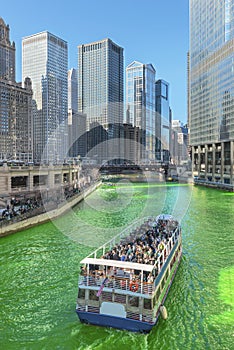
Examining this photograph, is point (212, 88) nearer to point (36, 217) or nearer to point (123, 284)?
point (36, 217)

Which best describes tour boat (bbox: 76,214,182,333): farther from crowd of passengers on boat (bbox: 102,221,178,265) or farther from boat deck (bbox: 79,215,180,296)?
crowd of passengers on boat (bbox: 102,221,178,265)

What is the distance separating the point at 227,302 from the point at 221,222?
27697 mm

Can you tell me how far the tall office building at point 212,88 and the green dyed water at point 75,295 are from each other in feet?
264

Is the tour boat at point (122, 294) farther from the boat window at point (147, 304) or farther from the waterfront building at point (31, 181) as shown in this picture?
the waterfront building at point (31, 181)

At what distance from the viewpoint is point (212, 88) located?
13088 centimetres

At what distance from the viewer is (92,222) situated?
47125mm

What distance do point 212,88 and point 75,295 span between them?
411 ft

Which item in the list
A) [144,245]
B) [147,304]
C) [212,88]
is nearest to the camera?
[147,304]

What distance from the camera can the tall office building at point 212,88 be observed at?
113 meters

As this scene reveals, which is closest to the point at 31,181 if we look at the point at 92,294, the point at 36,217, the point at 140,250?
the point at 36,217

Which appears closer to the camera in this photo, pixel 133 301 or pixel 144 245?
pixel 133 301

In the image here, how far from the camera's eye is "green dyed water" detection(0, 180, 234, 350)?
1622 cm

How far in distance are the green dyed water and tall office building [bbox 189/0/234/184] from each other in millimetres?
80512

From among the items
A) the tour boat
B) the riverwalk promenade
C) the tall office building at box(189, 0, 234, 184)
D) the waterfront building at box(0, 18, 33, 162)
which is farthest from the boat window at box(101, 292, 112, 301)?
the waterfront building at box(0, 18, 33, 162)
